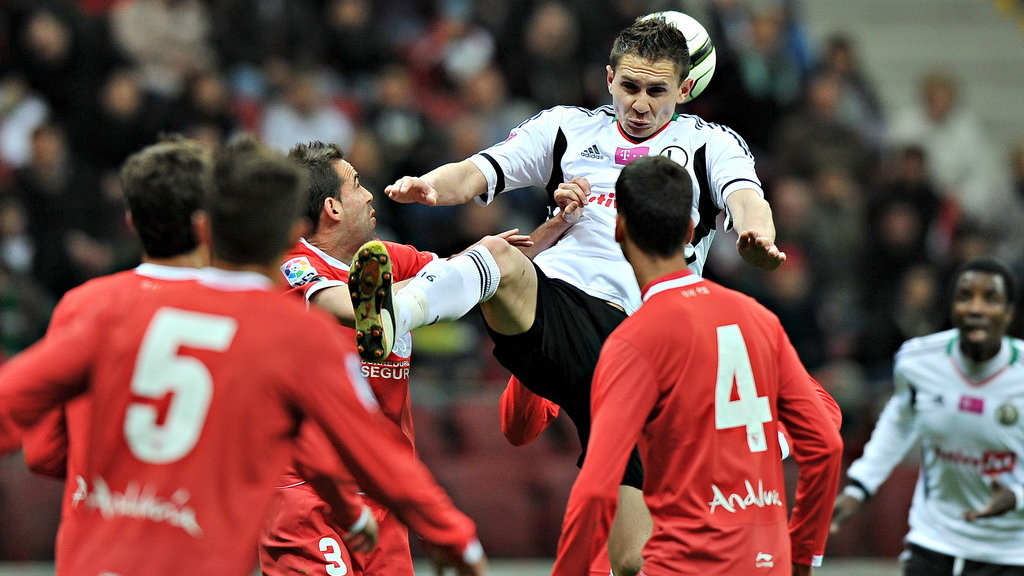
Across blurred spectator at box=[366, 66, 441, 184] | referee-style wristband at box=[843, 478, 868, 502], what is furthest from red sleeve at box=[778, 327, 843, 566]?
blurred spectator at box=[366, 66, 441, 184]

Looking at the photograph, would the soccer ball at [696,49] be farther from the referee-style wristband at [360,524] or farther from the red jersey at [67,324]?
the red jersey at [67,324]

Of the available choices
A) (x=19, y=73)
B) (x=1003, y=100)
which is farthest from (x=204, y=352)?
(x=1003, y=100)

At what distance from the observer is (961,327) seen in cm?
789

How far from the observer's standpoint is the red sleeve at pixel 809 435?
5.11 meters

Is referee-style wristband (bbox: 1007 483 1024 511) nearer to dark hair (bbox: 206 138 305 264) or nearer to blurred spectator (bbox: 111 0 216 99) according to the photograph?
dark hair (bbox: 206 138 305 264)

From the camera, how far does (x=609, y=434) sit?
15.5ft

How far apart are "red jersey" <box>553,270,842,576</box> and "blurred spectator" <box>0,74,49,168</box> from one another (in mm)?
9177

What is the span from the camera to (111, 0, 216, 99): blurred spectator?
13812 millimetres

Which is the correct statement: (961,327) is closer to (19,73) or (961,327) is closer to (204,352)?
(204,352)

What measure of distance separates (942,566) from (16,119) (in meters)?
8.91

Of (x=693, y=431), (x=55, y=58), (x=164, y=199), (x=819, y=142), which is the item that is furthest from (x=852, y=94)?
(x=164, y=199)

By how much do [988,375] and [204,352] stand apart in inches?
201

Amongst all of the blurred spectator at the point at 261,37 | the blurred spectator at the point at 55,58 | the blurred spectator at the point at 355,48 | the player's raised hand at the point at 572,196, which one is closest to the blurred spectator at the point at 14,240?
the blurred spectator at the point at 55,58

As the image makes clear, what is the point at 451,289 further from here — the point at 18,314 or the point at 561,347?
the point at 18,314
